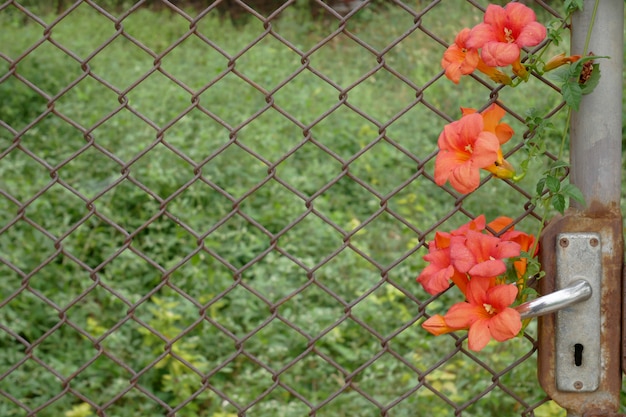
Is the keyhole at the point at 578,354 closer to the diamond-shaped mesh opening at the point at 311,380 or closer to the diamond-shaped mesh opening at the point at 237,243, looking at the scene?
the diamond-shaped mesh opening at the point at 311,380

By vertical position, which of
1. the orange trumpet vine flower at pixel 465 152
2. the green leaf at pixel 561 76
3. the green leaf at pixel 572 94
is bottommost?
the orange trumpet vine flower at pixel 465 152

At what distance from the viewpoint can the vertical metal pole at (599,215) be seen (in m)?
1.39

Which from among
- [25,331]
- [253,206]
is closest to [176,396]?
[25,331]

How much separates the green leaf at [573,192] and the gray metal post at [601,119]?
0.04 metres

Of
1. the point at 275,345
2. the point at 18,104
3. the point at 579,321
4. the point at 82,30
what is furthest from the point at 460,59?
the point at 82,30

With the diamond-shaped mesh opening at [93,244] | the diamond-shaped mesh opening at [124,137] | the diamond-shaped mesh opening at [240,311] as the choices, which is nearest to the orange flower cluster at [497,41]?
the diamond-shaped mesh opening at [240,311]

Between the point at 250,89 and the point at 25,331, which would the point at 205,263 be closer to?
the point at 25,331

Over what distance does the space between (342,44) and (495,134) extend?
6.43 metres

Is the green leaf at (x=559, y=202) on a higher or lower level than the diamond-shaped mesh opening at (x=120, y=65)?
higher

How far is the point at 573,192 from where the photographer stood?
54.7 inches

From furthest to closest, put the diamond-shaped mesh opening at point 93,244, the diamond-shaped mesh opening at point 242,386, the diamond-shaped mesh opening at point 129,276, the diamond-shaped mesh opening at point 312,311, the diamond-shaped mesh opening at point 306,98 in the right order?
the diamond-shaped mesh opening at point 306,98
the diamond-shaped mesh opening at point 93,244
the diamond-shaped mesh opening at point 129,276
the diamond-shaped mesh opening at point 312,311
the diamond-shaped mesh opening at point 242,386

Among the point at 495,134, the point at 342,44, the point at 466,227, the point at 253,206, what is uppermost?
the point at 495,134

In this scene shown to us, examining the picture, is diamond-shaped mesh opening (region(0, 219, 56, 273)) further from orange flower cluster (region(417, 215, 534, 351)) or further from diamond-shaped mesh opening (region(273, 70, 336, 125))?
orange flower cluster (region(417, 215, 534, 351))

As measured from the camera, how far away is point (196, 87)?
596 centimetres
